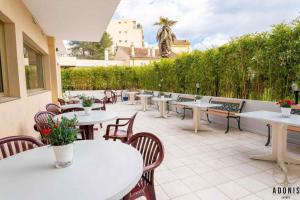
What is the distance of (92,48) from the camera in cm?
2836

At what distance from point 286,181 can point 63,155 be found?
112 inches

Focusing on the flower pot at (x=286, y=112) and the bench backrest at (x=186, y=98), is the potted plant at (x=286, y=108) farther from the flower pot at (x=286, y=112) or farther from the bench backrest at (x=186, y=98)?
the bench backrest at (x=186, y=98)

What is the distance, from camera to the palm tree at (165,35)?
1689 centimetres

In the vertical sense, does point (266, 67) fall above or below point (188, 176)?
above

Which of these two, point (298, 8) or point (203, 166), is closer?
point (203, 166)

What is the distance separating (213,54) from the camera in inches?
253

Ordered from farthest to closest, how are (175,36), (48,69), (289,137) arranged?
(175,36) → (48,69) → (289,137)

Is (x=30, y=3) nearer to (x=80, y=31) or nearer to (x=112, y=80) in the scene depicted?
(x=80, y=31)

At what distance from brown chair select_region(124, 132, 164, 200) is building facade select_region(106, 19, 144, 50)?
38.0 meters

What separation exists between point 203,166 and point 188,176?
454mm

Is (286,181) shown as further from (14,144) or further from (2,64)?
(2,64)

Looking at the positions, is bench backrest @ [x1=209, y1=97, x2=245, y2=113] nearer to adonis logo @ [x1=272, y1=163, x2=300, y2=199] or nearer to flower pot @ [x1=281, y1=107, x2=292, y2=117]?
flower pot @ [x1=281, y1=107, x2=292, y2=117]

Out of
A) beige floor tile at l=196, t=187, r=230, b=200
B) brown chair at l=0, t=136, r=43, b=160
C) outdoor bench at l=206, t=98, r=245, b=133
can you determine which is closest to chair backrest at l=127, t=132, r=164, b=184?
beige floor tile at l=196, t=187, r=230, b=200

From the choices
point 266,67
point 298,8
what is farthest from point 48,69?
point 298,8
